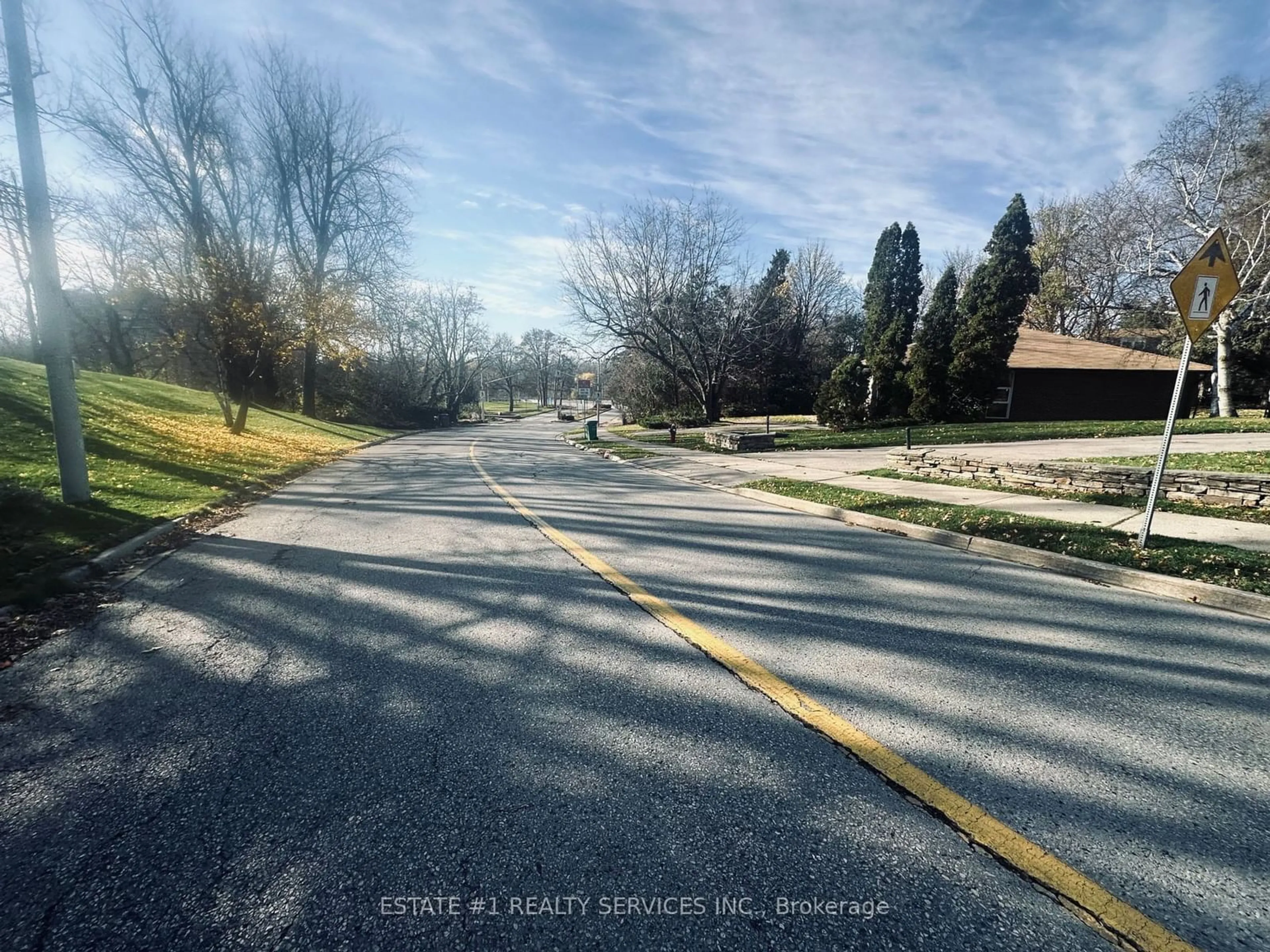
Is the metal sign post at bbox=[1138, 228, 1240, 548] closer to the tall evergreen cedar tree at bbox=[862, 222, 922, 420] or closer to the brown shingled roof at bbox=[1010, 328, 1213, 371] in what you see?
the tall evergreen cedar tree at bbox=[862, 222, 922, 420]

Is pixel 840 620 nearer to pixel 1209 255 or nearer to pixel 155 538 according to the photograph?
pixel 1209 255

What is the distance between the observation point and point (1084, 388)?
28969 mm

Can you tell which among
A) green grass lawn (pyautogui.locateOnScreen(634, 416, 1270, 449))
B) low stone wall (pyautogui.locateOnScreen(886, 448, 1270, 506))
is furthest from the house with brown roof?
low stone wall (pyautogui.locateOnScreen(886, 448, 1270, 506))

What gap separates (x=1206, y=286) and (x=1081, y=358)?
98.2 ft

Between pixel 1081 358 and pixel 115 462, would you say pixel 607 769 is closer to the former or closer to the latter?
pixel 115 462

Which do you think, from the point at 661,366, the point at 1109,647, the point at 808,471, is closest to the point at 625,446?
the point at 808,471

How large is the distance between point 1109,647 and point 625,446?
62.9 ft

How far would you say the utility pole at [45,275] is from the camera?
283 inches

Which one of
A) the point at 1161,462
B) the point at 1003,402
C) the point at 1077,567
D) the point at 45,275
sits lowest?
the point at 1077,567

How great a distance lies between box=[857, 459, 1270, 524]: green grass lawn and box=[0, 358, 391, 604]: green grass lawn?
1245 cm

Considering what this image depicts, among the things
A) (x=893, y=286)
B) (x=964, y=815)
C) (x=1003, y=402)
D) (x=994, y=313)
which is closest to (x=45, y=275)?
(x=964, y=815)

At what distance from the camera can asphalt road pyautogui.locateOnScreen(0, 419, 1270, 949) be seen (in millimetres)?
1806

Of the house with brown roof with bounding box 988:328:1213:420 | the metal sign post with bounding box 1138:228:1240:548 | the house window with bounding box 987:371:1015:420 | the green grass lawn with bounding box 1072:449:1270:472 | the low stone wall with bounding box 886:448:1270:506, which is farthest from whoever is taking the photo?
the house window with bounding box 987:371:1015:420

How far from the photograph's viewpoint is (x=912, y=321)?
3306 cm
